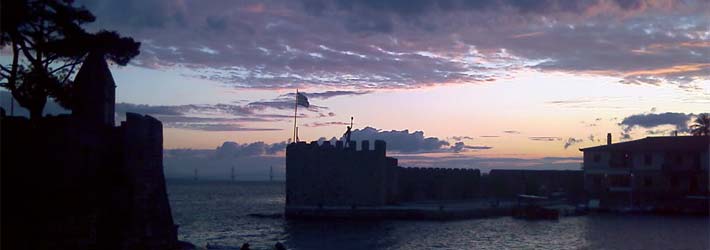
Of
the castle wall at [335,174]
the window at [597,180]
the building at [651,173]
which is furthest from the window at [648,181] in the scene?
the castle wall at [335,174]

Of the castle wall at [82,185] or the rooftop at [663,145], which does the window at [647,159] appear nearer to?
the rooftop at [663,145]

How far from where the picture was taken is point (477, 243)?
122ft

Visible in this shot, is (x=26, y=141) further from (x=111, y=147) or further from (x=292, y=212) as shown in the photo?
(x=292, y=212)

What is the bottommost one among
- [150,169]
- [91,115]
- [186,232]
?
[186,232]

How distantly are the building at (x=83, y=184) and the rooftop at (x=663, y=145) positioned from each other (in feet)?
144

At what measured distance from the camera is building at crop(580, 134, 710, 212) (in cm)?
5659

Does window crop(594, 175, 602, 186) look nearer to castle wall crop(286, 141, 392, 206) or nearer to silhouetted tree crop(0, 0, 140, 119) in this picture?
castle wall crop(286, 141, 392, 206)

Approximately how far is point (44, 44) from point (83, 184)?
5933 millimetres

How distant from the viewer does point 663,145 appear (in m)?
58.3

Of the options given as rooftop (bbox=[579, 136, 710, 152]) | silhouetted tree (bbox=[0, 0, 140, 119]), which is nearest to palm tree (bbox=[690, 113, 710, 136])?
rooftop (bbox=[579, 136, 710, 152])

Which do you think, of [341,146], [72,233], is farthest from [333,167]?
[72,233]

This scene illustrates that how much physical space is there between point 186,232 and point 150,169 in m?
23.5

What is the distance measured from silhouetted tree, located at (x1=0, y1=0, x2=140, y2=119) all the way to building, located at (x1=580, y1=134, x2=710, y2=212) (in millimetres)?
43888

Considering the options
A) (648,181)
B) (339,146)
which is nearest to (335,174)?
(339,146)
